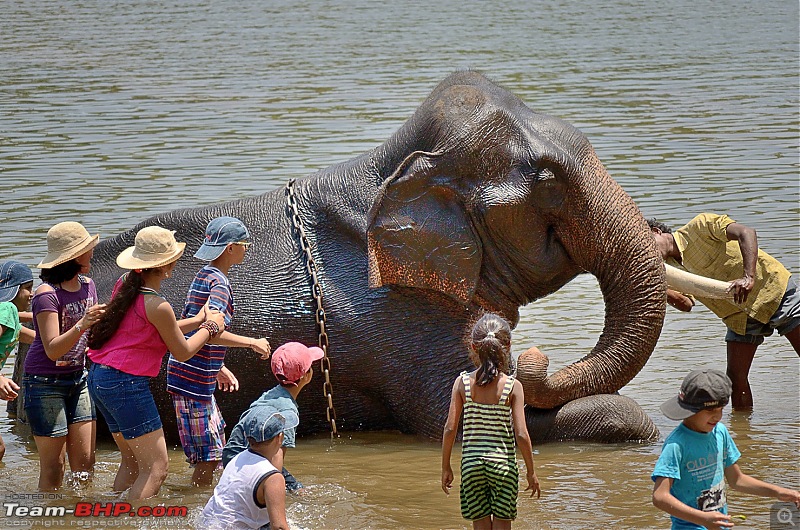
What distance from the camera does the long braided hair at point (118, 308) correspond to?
653cm

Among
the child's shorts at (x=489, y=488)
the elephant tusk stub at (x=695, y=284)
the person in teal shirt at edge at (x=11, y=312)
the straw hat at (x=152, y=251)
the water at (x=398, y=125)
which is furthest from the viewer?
the elephant tusk stub at (x=695, y=284)

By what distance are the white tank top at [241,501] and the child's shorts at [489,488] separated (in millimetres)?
805

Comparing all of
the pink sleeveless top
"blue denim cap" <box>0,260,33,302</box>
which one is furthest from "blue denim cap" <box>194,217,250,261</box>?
"blue denim cap" <box>0,260,33,302</box>

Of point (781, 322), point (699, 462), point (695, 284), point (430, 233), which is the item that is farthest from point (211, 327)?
point (781, 322)

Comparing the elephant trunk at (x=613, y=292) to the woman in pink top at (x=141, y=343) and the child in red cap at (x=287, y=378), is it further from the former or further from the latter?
the woman in pink top at (x=141, y=343)

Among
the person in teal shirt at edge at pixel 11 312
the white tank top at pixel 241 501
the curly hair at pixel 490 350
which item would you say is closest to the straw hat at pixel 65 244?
the person in teal shirt at edge at pixel 11 312

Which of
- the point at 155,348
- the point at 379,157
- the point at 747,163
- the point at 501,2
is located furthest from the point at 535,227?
the point at 501,2

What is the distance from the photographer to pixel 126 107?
20.4 metres

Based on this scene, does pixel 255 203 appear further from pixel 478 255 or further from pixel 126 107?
pixel 126 107

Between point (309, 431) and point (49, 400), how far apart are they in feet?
5.69

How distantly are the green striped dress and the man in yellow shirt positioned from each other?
258 centimetres

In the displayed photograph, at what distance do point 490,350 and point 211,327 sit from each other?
142 centimetres

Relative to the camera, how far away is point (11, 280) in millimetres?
7371

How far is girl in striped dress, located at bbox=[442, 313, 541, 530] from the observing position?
18.9ft
